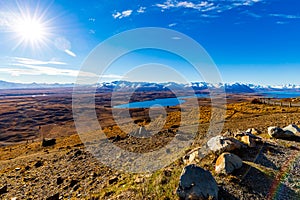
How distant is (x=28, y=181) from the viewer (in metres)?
18.2

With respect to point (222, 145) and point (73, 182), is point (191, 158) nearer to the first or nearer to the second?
point (222, 145)

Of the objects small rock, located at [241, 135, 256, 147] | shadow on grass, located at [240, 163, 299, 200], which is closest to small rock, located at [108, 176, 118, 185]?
shadow on grass, located at [240, 163, 299, 200]

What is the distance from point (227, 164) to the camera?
1083 cm

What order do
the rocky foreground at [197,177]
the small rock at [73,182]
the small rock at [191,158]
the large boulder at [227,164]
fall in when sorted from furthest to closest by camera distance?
the small rock at [73,182]
the small rock at [191,158]
the large boulder at [227,164]
the rocky foreground at [197,177]

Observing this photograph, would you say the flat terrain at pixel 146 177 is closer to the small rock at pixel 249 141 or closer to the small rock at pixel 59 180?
the small rock at pixel 59 180

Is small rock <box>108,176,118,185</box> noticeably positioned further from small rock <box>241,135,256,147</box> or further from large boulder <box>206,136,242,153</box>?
small rock <box>241,135,256,147</box>

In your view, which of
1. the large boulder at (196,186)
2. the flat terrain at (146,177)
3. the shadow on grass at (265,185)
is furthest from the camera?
the flat terrain at (146,177)

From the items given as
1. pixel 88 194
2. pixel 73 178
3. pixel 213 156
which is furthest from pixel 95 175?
pixel 213 156

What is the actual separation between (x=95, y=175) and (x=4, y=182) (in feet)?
30.3

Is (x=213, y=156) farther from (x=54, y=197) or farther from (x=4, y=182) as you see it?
(x=4, y=182)

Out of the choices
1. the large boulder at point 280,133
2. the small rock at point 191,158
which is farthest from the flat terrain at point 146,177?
the large boulder at point 280,133

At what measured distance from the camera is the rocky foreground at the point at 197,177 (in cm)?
929

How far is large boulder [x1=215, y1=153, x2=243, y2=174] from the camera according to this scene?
1070 centimetres

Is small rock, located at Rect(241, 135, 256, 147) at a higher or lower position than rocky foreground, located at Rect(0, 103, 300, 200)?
higher
